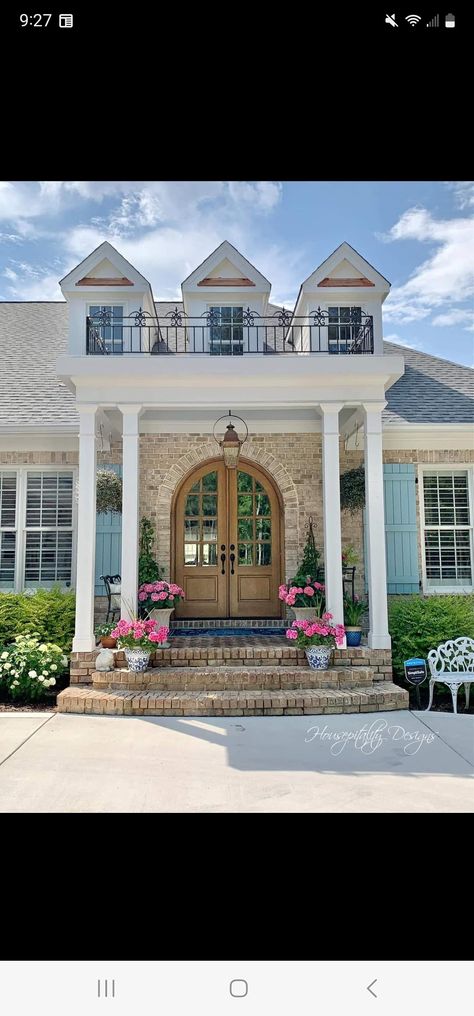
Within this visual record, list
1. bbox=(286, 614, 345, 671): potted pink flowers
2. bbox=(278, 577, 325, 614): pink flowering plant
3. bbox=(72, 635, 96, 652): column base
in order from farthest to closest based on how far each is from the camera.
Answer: bbox=(278, 577, 325, 614): pink flowering plant → bbox=(72, 635, 96, 652): column base → bbox=(286, 614, 345, 671): potted pink flowers

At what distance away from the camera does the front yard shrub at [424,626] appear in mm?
6855

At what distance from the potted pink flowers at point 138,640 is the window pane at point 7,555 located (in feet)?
9.85

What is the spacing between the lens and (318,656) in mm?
6551

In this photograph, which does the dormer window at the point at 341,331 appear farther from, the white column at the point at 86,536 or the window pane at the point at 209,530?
the white column at the point at 86,536

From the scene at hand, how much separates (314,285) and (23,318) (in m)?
5.91

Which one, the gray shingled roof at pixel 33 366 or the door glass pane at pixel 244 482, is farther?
the door glass pane at pixel 244 482

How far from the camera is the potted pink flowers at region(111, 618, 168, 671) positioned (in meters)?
6.42

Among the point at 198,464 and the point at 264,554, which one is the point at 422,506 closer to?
the point at 264,554

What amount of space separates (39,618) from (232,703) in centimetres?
271

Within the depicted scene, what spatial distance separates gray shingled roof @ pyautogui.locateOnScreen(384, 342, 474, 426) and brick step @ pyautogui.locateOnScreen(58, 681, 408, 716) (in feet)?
13.1

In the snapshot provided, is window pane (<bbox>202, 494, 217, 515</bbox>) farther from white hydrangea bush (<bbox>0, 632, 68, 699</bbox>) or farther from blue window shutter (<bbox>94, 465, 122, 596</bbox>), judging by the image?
white hydrangea bush (<bbox>0, 632, 68, 699</bbox>)
